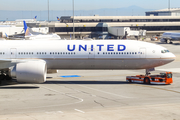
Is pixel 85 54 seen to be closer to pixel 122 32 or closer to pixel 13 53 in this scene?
pixel 13 53

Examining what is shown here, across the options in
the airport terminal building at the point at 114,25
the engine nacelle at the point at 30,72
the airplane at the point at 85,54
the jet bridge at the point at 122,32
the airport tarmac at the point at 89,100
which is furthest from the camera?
the airport terminal building at the point at 114,25

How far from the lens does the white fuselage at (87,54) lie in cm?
3069

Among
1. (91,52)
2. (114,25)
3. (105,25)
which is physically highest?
(114,25)

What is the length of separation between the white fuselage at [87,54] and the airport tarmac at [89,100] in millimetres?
2322

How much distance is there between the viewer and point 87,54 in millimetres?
30750

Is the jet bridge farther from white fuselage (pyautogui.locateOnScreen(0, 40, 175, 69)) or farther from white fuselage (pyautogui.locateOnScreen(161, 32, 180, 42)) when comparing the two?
white fuselage (pyautogui.locateOnScreen(0, 40, 175, 69))

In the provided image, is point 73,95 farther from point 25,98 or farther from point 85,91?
point 25,98

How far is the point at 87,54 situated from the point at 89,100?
27.6 ft

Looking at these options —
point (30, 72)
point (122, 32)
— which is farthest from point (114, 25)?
point (30, 72)

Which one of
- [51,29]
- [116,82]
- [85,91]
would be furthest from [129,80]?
[51,29]

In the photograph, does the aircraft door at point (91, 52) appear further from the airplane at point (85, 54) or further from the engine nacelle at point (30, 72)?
the engine nacelle at point (30, 72)

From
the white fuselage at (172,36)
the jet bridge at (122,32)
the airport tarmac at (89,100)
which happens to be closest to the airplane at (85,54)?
the airport tarmac at (89,100)

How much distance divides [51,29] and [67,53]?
94.1 m

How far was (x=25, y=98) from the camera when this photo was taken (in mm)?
24031
